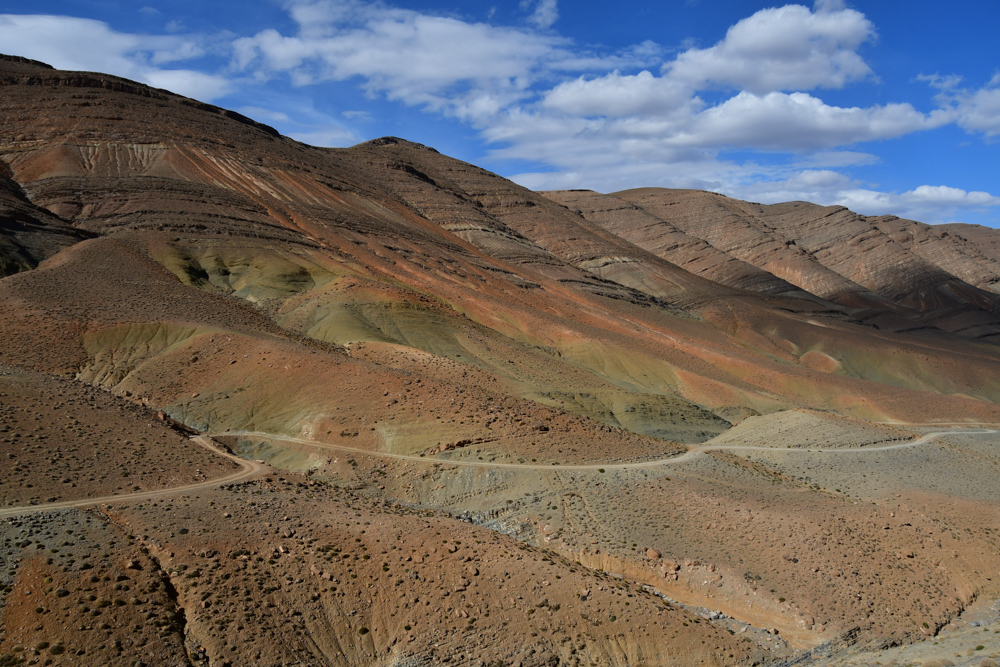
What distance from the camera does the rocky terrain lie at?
19844 millimetres

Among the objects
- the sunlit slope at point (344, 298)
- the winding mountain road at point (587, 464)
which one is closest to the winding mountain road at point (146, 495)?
the winding mountain road at point (587, 464)

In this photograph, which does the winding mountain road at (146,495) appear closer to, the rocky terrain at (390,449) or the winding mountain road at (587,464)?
the rocky terrain at (390,449)

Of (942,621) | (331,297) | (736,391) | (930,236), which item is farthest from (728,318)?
(930,236)

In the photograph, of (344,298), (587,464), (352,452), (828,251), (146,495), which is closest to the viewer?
(146,495)

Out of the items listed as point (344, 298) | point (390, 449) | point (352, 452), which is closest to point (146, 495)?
point (352, 452)

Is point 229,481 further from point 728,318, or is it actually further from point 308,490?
point 728,318

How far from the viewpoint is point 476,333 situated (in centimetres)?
5219

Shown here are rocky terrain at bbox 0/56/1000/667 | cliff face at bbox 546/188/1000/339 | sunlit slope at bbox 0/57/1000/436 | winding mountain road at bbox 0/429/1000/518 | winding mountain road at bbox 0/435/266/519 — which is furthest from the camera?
cliff face at bbox 546/188/1000/339

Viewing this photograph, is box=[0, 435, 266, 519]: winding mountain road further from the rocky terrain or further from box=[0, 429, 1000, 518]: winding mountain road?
the rocky terrain

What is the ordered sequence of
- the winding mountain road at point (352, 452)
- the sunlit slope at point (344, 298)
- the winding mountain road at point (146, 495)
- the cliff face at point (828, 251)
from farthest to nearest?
1. the cliff face at point (828, 251)
2. the sunlit slope at point (344, 298)
3. the winding mountain road at point (352, 452)
4. the winding mountain road at point (146, 495)

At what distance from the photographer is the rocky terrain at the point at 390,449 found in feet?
65.1

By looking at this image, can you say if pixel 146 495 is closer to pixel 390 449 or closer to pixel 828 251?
pixel 390 449

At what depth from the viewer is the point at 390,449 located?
32.8 metres

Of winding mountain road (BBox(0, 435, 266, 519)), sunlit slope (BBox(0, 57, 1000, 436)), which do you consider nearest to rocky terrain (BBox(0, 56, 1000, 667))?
winding mountain road (BBox(0, 435, 266, 519))
